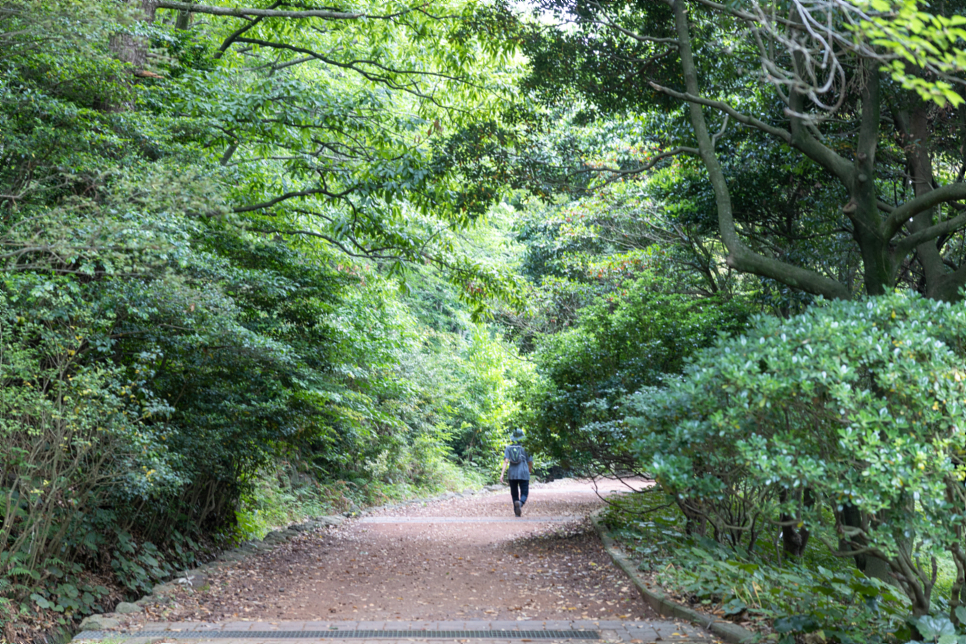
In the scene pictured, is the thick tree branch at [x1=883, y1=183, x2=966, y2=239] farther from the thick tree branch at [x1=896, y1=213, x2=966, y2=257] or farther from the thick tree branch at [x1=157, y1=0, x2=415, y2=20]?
the thick tree branch at [x1=157, y1=0, x2=415, y2=20]

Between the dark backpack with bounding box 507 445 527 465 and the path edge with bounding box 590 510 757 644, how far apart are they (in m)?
5.01

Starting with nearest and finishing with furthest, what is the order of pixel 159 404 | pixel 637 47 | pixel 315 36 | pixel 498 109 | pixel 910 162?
1. pixel 159 404
2. pixel 910 162
3. pixel 637 47
4. pixel 498 109
5. pixel 315 36

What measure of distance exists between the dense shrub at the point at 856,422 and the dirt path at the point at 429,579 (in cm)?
231

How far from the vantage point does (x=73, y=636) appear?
5277mm

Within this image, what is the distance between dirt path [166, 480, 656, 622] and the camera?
6.26 metres

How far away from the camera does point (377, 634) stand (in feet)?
17.1

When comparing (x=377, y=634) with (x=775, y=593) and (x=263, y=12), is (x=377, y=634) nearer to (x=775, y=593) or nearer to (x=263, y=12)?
(x=775, y=593)

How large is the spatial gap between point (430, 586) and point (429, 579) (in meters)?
0.42

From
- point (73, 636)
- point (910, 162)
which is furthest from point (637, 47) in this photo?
point (73, 636)

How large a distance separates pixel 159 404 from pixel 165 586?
1.84 metres

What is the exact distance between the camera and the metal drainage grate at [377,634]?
5.02 meters

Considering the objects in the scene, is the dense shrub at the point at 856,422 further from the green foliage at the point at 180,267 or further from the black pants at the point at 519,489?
the black pants at the point at 519,489

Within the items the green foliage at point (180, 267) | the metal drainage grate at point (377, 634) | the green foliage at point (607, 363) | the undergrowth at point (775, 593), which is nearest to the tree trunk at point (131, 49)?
the green foliage at point (180, 267)

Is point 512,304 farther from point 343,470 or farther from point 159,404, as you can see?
point 343,470
